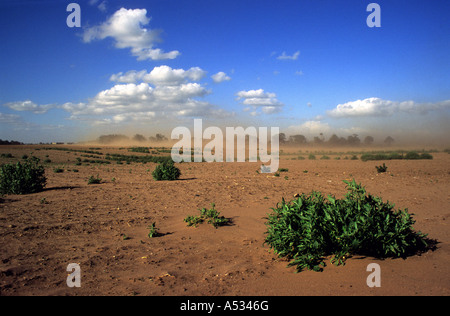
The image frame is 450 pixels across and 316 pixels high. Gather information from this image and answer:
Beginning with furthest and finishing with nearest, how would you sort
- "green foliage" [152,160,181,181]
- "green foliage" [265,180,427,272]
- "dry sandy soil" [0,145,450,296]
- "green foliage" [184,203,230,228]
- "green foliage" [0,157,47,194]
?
"green foliage" [152,160,181,181] < "green foliage" [0,157,47,194] < "green foliage" [184,203,230,228] < "green foliage" [265,180,427,272] < "dry sandy soil" [0,145,450,296]

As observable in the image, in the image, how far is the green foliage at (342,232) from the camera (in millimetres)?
4016

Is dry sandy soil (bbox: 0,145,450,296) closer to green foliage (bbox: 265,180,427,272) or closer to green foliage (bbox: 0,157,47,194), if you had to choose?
green foliage (bbox: 265,180,427,272)

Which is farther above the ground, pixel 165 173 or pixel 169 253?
pixel 165 173

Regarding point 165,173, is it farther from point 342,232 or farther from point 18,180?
point 342,232

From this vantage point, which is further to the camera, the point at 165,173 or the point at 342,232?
the point at 165,173

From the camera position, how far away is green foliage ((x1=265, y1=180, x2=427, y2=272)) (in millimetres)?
4016

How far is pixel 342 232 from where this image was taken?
4121mm

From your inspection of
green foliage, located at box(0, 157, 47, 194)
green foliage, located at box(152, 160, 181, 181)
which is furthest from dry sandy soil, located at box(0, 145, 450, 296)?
green foliage, located at box(152, 160, 181, 181)

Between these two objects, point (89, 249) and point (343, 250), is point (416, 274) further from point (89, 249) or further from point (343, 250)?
point (89, 249)

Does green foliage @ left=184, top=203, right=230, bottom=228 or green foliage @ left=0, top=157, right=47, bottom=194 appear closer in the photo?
green foliage @ left=184, top=203, right=230, bottom=228

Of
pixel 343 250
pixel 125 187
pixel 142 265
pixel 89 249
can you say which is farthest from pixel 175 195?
pixel 343 250

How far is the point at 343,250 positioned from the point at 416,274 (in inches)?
34.0

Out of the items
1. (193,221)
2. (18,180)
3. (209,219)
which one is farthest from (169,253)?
(18,180)

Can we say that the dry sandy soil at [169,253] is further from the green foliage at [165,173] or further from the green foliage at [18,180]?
the green foliage at [165,173]
